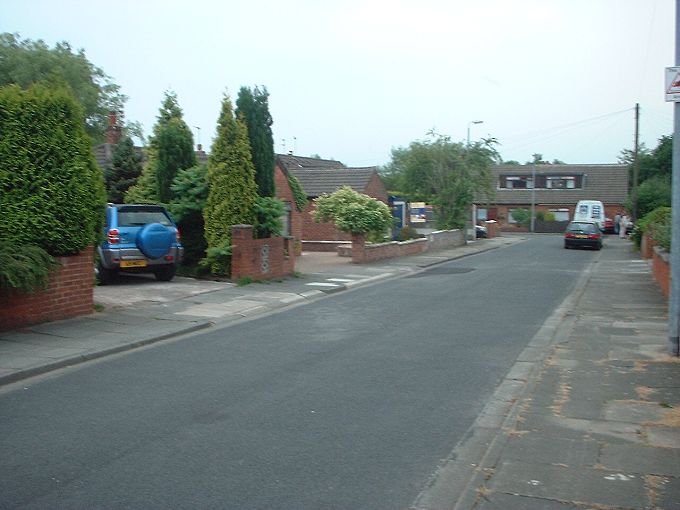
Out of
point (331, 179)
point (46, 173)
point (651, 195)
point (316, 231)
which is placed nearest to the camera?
point (46, 173)

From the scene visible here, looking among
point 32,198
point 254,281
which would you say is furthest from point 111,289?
point 32,198

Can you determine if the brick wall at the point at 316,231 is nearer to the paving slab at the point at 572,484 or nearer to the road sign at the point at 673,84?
the road sign at the point at 673,84

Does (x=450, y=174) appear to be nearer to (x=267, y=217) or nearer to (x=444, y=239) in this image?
(x=444, y=239)

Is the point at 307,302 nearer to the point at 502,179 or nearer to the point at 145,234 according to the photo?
the point at 145,234

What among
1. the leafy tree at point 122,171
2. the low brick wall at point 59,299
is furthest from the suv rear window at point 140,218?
the leafy tree at point 122,171

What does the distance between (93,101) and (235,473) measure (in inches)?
1775

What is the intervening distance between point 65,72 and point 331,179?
18073 mm

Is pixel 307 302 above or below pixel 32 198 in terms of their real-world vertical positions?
below

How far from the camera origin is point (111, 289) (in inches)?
674

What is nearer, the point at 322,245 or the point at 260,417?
the point at 260,417

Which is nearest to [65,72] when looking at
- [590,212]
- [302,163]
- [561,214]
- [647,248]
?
[302,163]

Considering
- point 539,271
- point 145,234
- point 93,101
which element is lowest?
point 539,271

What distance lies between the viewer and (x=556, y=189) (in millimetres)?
72375

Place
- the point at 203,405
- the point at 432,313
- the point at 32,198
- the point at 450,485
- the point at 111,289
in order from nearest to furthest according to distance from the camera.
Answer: the point at 450,485 → the point at 203,405 → the point at 32,198 → the point at 432,313 → the point at 111,289
